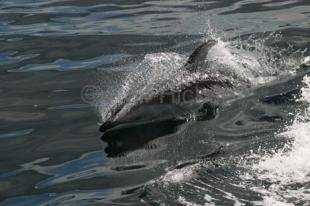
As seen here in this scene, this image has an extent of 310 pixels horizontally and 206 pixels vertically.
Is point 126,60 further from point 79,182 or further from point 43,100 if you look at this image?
point 79,182

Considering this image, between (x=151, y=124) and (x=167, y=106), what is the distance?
42 centimetres

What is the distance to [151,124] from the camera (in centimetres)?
896

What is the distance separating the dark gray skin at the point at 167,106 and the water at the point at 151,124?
0.12 metres

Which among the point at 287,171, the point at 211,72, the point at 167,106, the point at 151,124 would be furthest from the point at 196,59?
the point at 287,171

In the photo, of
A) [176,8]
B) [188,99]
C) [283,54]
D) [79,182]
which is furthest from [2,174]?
[176,8]

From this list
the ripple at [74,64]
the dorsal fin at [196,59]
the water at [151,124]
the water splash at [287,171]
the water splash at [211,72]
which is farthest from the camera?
the ripple at [74,64]

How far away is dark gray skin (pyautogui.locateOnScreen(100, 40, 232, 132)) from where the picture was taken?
889 centimetres

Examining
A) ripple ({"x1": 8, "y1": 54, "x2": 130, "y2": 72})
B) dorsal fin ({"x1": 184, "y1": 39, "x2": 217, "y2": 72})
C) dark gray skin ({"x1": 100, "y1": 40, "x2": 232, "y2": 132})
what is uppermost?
dorsal fin ({"x1": 184, "y1": 39, "x2": 217, "y2": 72})

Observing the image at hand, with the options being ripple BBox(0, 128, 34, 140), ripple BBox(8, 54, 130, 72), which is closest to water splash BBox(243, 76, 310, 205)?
ripple BBox(0, 128, 34, 140)

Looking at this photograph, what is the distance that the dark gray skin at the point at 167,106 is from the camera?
8.89m

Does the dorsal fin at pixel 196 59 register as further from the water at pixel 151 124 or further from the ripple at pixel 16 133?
the ripple at pixel 16 133

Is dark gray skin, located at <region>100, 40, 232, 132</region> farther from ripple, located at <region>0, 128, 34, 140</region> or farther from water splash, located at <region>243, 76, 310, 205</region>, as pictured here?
water splash, located at <region>243, 76, 310, 205</region>

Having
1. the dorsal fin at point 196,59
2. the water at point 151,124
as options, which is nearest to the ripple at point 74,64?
the water at point 151,124

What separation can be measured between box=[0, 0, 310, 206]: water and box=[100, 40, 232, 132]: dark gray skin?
0.40 ft
